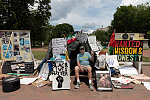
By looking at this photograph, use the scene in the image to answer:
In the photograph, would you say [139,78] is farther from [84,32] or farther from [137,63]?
[84,32]

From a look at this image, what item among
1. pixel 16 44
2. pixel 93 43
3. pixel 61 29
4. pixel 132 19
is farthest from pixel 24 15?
pixel 61 29

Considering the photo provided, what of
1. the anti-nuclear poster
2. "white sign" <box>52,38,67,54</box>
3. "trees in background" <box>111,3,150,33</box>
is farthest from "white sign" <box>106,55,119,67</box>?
"trees in background" <box>111,3,150,33</box>

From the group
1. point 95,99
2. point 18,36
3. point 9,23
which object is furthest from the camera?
point 9,23

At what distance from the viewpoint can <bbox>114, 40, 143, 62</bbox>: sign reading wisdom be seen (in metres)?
4.79

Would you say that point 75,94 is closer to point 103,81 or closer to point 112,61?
point 103,81

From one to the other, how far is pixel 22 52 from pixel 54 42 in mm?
1970

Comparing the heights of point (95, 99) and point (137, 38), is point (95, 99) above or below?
below

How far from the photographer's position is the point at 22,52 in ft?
17.2

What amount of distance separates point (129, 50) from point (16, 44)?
5.71 meters

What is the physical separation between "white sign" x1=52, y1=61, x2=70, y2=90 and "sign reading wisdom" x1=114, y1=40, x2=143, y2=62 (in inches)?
111

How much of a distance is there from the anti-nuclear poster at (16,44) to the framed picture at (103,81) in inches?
147

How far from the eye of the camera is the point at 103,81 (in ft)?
11.3

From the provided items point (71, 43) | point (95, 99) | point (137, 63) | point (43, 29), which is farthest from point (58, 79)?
point (43, 29)

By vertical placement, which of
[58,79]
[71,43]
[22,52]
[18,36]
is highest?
[18,36]
